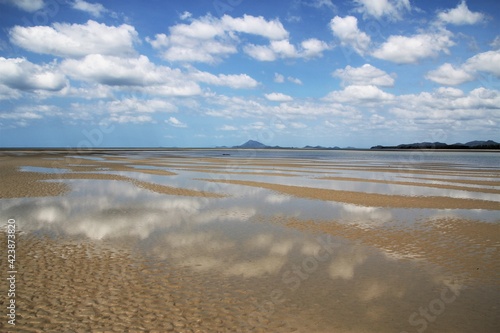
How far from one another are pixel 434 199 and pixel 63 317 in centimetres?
2106

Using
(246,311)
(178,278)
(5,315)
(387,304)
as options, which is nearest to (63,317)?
(5,315)

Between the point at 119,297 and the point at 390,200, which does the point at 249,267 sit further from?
the point at 390,200

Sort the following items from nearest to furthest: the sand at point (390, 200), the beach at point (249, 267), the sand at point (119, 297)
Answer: the sand at point (119, 297) < the beach at point (249, 267) < the sand at point (390, 200)

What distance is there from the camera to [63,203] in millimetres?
17969

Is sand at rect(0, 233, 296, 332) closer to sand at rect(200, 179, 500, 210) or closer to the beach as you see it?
the beach

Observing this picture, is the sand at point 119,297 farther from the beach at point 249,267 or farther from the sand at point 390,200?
the sand at point 390,200

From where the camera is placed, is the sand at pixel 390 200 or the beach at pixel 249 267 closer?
the beach at pixel 249 267

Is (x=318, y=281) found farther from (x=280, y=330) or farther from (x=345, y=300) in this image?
(x=280, y=330)

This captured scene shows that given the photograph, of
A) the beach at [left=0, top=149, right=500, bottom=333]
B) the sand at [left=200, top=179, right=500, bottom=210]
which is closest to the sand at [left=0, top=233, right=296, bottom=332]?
the beach at [left=0, top=149, right=500, bottom=333]

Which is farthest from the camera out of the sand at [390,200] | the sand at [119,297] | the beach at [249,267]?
the sand at [390,200]

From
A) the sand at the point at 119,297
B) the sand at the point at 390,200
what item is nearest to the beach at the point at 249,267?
the sand at the point at 119,297

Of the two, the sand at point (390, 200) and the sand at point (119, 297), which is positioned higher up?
the sand at point (390, 200)

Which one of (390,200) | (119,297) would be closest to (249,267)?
(119,297)

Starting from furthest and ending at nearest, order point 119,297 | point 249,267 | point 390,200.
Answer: point 390,200
point 249,267
point 119,297
